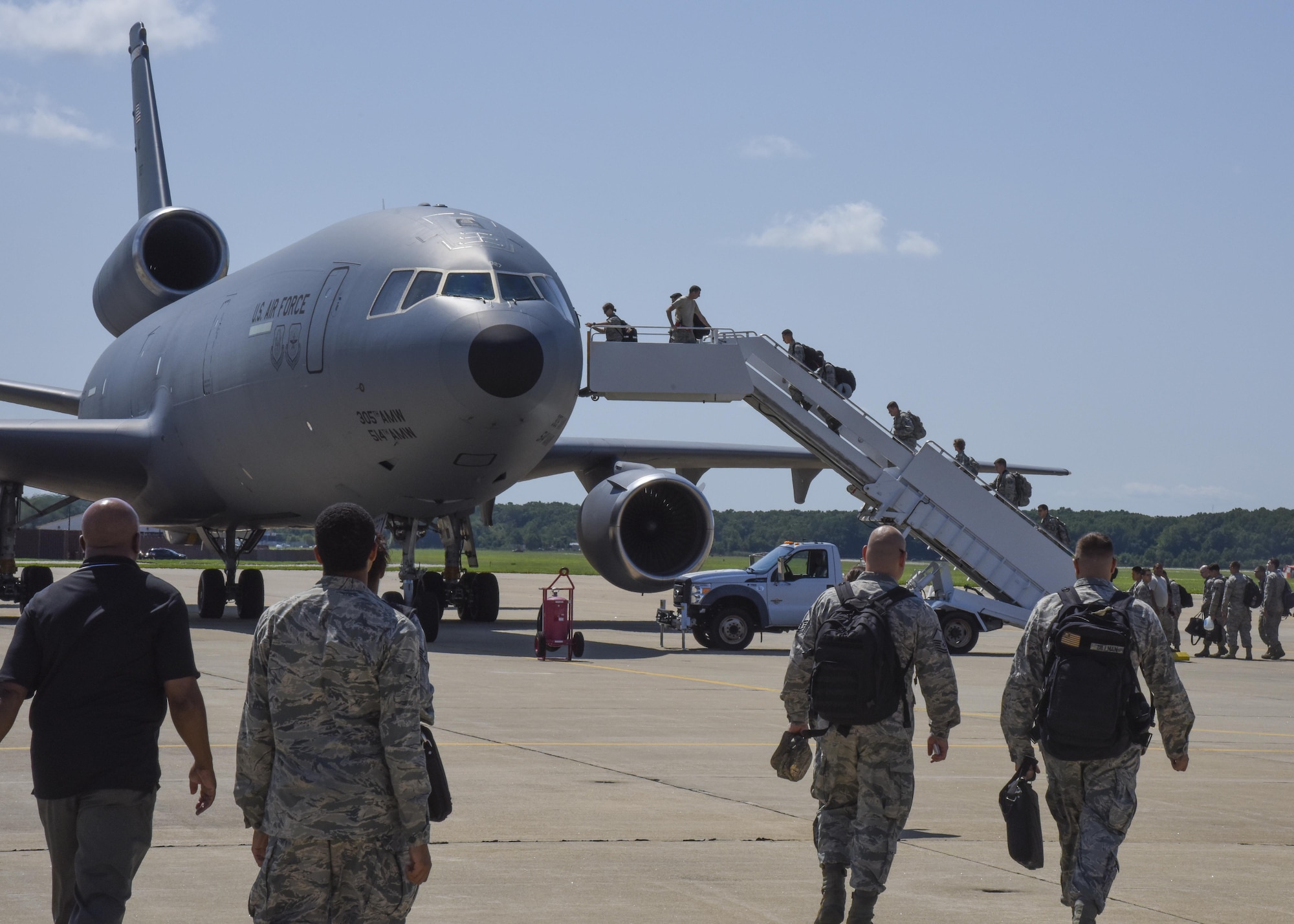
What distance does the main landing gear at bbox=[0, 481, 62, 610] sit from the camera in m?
22.8

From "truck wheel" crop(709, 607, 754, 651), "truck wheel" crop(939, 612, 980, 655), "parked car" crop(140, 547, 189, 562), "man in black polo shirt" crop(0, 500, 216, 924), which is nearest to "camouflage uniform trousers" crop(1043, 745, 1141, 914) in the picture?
"man in black polo shirt" crop(0, 500, 216, 924)

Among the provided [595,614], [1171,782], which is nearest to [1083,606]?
[1171,782]

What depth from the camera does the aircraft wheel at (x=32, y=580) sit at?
74.6ft

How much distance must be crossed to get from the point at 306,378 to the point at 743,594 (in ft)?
23.0

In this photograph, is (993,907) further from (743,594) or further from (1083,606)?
(743,594)

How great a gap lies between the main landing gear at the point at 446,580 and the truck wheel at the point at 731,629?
3851mm

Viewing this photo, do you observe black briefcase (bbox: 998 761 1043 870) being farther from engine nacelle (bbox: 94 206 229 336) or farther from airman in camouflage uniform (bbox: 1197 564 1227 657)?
engine nacelle (bbox: 94 206 229 336)

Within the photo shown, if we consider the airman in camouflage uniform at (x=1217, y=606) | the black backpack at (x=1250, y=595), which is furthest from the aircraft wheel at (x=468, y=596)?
the black backpack at (x=1250, y=595)

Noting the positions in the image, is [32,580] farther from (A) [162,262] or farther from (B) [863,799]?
(B) [863,799]

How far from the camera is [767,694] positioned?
15.5 m

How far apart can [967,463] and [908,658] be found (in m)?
16.6

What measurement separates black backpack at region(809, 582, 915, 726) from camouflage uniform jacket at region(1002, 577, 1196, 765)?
1.54 ft

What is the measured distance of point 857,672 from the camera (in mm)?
6223

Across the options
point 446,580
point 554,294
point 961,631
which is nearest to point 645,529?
point 446,580
